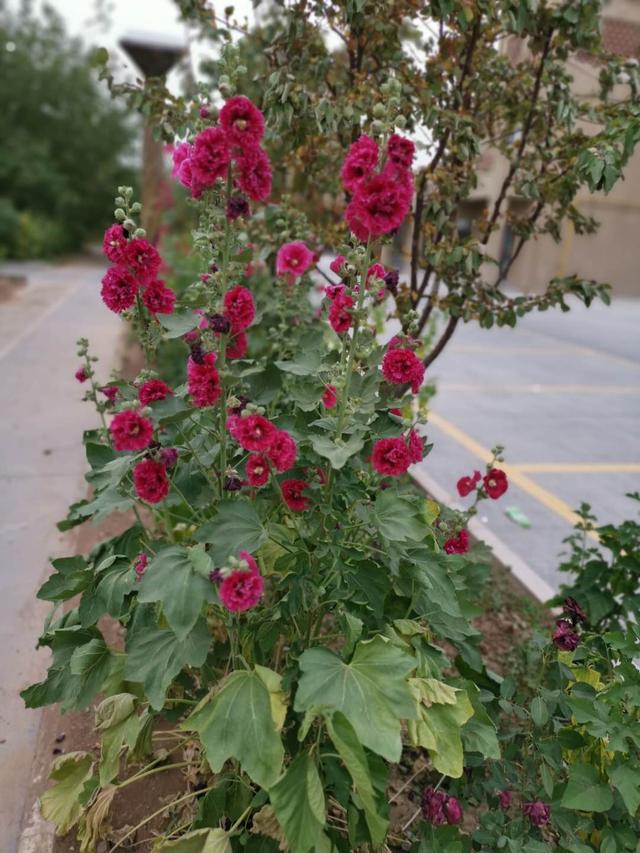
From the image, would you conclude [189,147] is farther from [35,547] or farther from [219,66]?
[35,547]

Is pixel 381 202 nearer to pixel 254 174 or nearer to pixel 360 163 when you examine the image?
pixel 360 163

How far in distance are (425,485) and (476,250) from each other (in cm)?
229

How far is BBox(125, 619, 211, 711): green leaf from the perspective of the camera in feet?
5.26

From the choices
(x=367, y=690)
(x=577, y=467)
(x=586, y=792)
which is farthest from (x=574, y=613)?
(x=577, y=467)

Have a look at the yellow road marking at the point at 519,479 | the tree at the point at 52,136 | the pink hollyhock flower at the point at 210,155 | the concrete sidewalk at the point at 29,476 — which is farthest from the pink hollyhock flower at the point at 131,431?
the tree at the point at 52,136

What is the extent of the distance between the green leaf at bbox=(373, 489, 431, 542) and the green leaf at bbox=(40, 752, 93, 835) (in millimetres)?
1156

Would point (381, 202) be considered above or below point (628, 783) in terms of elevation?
above

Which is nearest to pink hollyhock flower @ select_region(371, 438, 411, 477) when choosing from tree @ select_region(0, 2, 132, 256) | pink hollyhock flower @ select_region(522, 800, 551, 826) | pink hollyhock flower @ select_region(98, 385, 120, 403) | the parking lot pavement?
pink hollyhock flower @ select_region(98, 385, 120, 403)

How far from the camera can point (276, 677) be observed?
165 centimetres

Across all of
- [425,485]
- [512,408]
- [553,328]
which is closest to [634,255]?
[553,328]

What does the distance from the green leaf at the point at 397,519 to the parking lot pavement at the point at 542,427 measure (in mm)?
2494

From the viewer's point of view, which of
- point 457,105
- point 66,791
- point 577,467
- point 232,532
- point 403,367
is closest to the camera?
point 232,532

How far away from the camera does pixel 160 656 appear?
5.44ft

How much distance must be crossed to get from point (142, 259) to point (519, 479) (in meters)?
4.44
